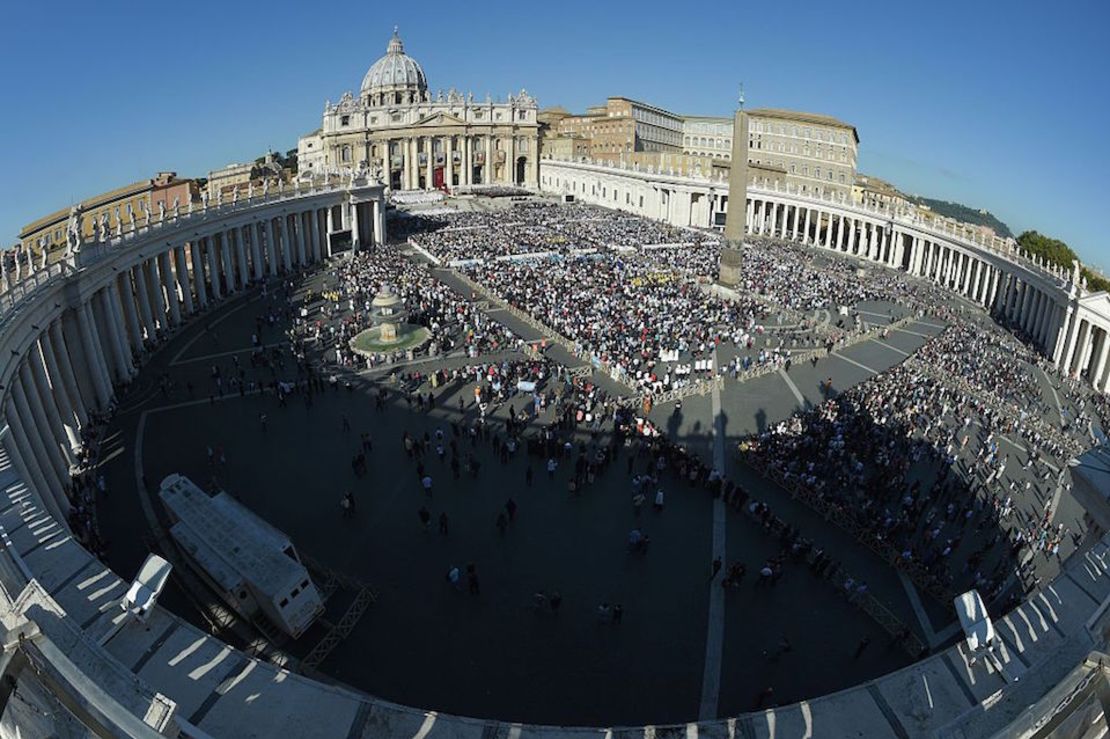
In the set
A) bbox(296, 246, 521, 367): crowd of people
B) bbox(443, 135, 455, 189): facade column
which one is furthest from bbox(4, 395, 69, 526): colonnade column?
bbox(443, 135, 455, 189): facade column

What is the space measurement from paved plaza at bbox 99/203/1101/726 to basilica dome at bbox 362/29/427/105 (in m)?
94.9

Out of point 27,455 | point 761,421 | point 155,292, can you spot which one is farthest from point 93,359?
point 761,421

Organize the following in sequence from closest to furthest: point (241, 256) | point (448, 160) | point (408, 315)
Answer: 1. point (408, 315)
2. point (241, 256)
3. point (448, 160)

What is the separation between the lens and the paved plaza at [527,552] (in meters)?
13.8

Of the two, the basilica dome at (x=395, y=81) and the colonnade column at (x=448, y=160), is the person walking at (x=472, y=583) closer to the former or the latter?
the colonnade column at (x=448, y=160)

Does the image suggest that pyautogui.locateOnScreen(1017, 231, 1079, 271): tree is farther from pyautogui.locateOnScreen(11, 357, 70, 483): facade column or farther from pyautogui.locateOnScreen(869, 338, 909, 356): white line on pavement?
pyautogui.locateOnScreen(11, 357, 70, 483): facade column

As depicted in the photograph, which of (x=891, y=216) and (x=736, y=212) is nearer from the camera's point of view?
(x=736, y=212)

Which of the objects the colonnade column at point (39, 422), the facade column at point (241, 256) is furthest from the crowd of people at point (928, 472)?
the facade column at point (241, 256)

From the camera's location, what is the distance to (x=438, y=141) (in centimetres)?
9819

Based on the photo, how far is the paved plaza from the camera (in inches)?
542

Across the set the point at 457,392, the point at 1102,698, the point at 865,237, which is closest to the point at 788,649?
the point at 1102,698

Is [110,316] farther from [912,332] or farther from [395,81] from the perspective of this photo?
[395,81]

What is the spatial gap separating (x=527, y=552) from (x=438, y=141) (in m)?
90.5

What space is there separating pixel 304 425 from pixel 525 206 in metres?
66.0
